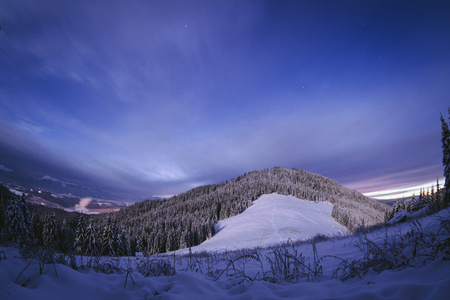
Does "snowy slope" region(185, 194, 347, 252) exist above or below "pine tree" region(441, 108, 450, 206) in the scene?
below

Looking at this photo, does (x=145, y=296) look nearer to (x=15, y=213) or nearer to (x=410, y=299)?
(x=410, y=299)

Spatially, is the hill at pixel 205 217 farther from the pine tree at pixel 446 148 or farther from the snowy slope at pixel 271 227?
the pine tree at pixel 446 148

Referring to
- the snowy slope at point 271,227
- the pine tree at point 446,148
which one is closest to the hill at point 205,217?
the snowy slope at point 271,227

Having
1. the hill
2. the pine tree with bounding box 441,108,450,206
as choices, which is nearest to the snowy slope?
the hill

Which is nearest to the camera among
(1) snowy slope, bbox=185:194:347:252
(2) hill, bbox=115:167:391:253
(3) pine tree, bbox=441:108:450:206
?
(3) pine tree, bbox=441:108:450:206

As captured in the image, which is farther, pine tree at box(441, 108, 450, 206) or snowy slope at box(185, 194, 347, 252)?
snowy slope at box(185, 194, 347, 252)

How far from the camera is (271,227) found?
51.3 meters

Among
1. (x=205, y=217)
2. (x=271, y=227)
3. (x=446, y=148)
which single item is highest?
(x=446, y=148)

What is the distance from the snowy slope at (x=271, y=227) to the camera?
40.5m

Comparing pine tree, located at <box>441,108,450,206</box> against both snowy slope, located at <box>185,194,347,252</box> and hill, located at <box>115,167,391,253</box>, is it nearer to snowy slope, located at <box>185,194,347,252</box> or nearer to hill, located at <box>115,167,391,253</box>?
snowy slope, located at <box>185,194,347,252</box>

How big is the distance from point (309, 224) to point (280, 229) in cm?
1229

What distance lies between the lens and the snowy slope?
4050cm

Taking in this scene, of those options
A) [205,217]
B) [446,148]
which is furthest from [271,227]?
[446,148]

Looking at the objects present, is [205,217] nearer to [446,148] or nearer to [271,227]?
[271,227]
